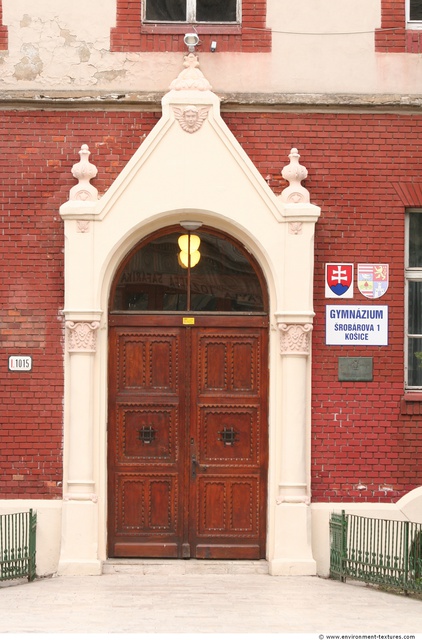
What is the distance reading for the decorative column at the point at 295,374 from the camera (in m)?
13.1

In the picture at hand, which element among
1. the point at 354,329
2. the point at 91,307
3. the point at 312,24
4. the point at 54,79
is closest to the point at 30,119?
the point at 54,79

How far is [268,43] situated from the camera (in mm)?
13508

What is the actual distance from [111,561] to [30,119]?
4.93 meters

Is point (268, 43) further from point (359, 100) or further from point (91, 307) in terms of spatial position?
point (91, 307)

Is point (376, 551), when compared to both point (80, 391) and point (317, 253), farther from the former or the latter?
point (80, 391)

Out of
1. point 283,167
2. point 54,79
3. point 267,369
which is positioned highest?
point 54,79

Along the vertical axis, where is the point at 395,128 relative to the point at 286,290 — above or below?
above

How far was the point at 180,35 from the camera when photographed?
13.5m

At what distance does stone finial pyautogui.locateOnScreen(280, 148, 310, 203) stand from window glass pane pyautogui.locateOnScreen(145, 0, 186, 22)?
2.04 m

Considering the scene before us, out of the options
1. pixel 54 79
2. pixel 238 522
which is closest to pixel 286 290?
pixel 238 522

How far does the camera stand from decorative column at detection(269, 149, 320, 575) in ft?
43.0

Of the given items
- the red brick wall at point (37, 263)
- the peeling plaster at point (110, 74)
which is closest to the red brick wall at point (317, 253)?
the red brick wall at point (37, 263)

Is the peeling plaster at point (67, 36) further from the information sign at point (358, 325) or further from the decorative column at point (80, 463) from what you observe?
the information sign at point (358, 325)

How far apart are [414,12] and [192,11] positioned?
2.48 m
